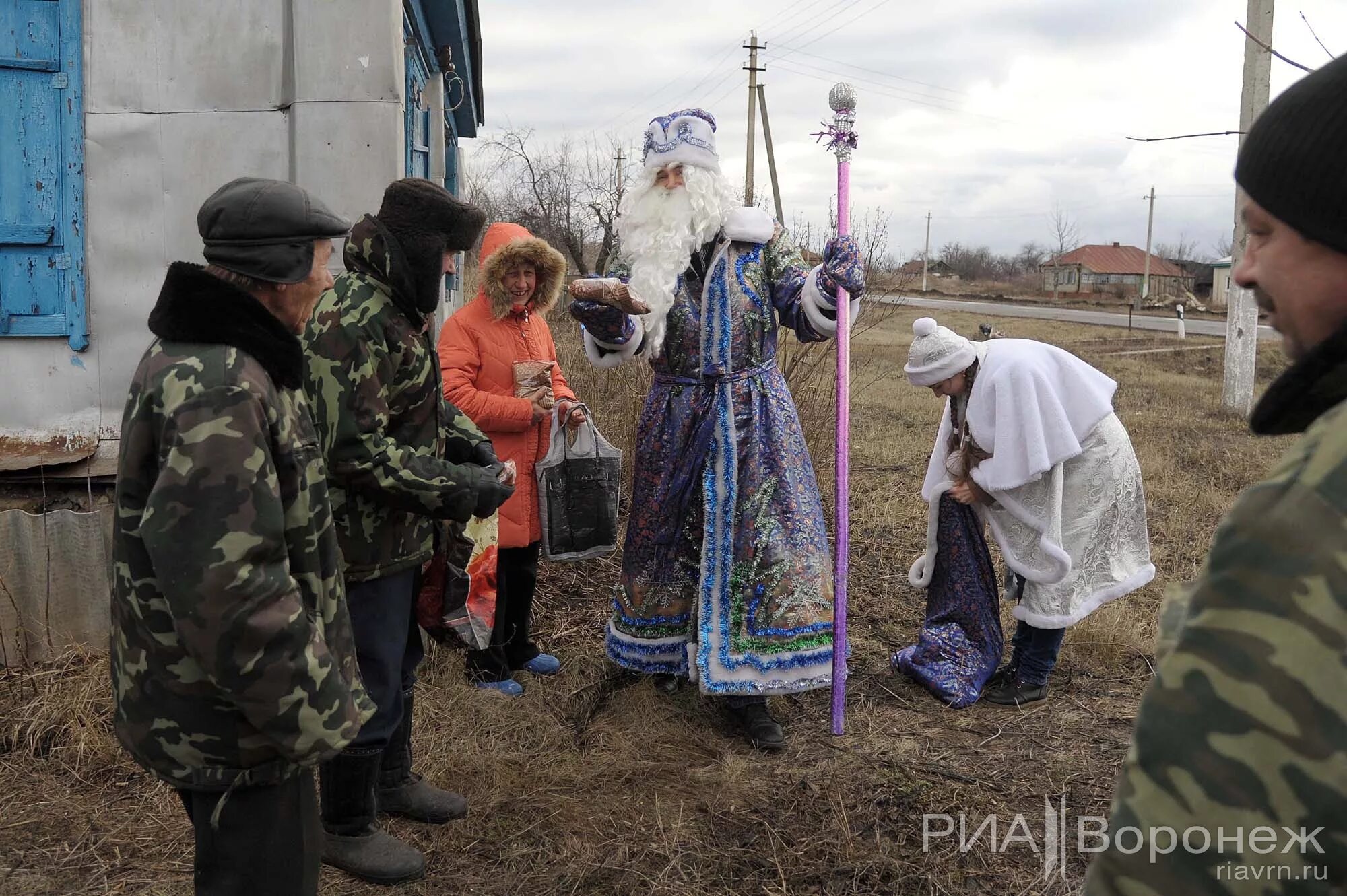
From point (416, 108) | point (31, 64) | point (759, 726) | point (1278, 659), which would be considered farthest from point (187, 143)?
point (1278, 659)

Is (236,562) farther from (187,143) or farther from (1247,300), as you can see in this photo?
(1247,300)

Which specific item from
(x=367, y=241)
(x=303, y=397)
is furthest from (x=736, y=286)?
(x=303, y=397)

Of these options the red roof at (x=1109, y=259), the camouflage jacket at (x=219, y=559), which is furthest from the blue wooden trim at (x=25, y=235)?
the red roof at (x=1109, y=259)

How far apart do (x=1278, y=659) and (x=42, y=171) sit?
4.50 meters

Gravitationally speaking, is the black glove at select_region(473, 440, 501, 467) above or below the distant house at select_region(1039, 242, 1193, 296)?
below

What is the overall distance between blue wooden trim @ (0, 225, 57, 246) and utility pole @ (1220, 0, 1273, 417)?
35.2ft

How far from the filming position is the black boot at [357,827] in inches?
112

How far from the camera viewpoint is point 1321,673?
91 cm

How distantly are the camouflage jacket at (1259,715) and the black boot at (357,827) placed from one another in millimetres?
2283

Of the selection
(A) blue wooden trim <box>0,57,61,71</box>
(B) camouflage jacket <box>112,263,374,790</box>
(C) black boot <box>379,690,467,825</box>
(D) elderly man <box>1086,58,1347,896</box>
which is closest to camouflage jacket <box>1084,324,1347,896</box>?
(D) elderly man <box>1086,58,1347,896</box>

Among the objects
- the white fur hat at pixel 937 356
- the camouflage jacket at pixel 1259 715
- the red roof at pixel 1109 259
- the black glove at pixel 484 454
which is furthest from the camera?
the red roof at pixel 1109 259

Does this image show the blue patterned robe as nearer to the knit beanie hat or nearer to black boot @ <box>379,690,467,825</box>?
black boot @ <box>379,690,467,825</box>

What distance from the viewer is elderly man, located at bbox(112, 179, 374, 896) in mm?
1778

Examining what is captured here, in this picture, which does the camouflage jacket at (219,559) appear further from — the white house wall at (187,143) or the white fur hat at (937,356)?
the white fur hat at (937,356)
